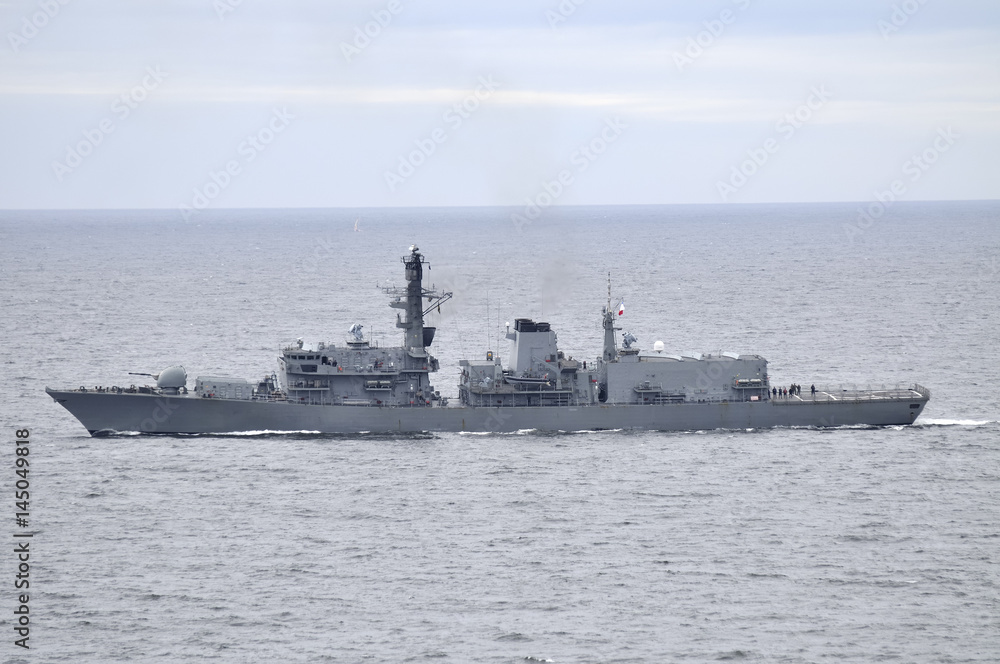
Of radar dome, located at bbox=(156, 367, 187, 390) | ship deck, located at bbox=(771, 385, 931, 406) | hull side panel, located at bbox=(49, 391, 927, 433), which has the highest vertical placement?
radar dome, located at bbox=(156, 367, 187, 390)

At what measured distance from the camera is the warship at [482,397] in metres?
58.3

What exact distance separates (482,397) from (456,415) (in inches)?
65.1

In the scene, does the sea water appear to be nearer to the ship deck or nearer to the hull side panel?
the hull side panel

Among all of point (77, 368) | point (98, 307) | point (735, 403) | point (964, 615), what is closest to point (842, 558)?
point (964, 615)

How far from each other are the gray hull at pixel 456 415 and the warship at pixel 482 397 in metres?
0.05

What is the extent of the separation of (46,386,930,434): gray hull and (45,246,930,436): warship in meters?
0.05

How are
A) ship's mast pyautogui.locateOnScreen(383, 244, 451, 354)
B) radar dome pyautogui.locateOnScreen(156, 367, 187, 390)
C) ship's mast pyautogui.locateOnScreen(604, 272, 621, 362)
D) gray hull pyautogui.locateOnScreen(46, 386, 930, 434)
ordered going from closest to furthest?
gray hull pyautogui.locateOnScreen(46, 386, 930, 434) < radar dome pyautogui.locateOnScreen(156, 367, 187, 390) < ship's mast pyautogui.locateOnScreen(604, 272, 621, 362) < ship's mast pyautogui.locateOnScreen(383, 244, 451, 354)

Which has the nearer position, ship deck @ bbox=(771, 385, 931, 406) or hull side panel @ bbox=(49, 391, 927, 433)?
hull side panel @ bbox=(49, 391, 927, 433)

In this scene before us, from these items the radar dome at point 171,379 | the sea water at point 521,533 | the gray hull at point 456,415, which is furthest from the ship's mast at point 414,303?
the radar dome at point 171,379

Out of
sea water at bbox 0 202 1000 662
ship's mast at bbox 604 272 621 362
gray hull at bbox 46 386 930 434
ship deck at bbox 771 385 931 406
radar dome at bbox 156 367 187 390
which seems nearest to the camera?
sea water at bbox 0 202 1000 662

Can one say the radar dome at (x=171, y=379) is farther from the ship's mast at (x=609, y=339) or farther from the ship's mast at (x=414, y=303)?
the ship's mast at (x=609, y=339)

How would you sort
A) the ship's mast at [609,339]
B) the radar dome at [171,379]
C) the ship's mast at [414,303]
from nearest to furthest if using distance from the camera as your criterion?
the radar dome at [171,379], the ship's mast at [609,339], the ship's mast at [414,303]

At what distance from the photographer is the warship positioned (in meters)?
58.3

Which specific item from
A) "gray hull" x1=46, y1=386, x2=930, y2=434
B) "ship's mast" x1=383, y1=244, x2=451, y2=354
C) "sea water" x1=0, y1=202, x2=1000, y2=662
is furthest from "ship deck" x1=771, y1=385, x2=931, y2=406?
"ship's mast" x1=383, y1=244, x2=451, y2=354
